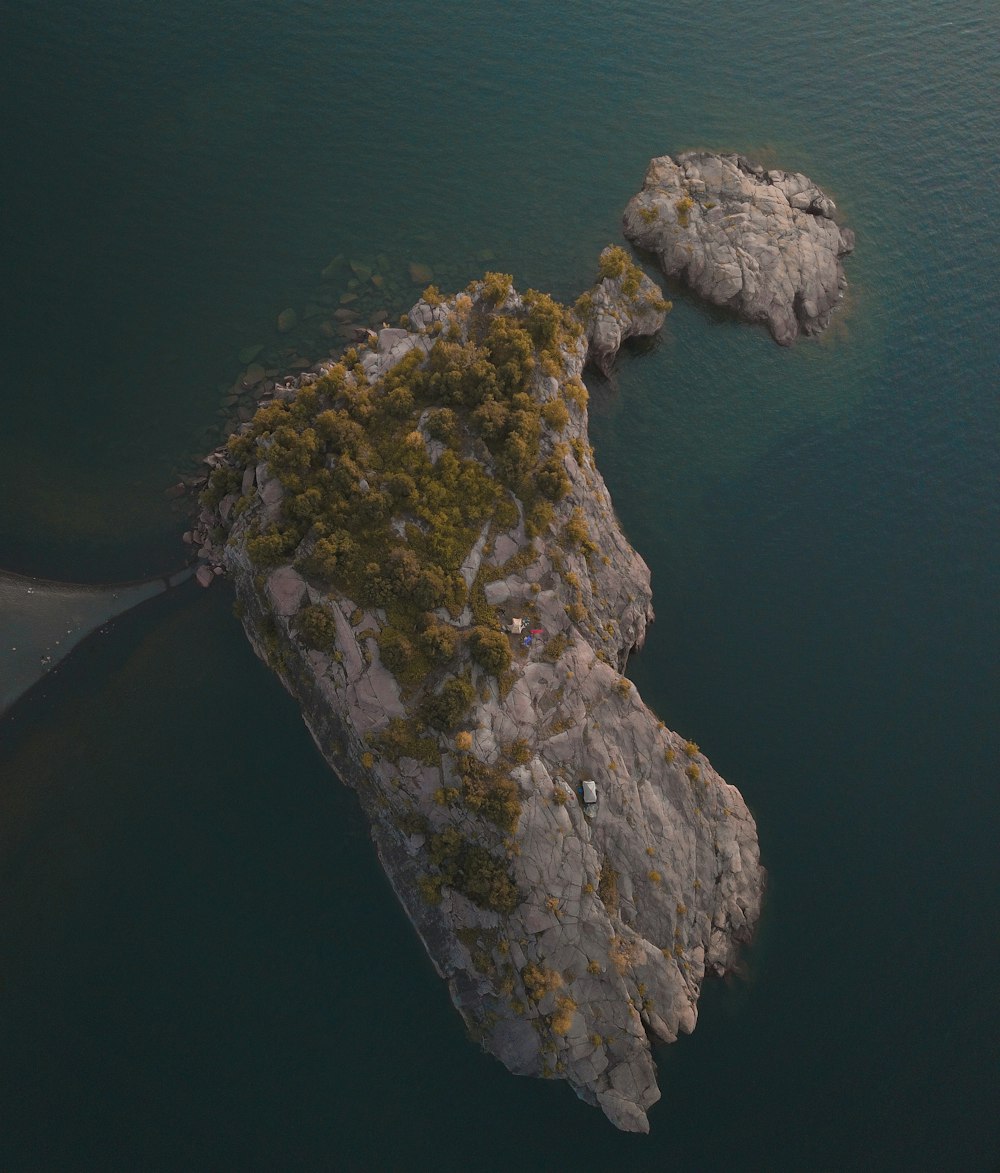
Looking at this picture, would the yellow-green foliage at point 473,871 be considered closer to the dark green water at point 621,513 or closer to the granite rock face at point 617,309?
the dark green water at point 621,513

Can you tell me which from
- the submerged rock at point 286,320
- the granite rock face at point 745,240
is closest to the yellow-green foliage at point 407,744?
the submerged rock at point 286,320

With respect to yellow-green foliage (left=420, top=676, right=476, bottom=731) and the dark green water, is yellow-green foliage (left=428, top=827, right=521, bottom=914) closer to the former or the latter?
the dark green water

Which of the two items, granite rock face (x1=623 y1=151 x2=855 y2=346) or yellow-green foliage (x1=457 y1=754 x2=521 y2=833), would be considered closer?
yellow-green foliage (x1=457 y1=754 x2=521 y2=833)

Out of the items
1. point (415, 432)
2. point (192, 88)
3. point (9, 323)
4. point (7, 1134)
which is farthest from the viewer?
point (192, 88)

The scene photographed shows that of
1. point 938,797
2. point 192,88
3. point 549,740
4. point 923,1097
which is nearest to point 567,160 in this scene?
point 192,88

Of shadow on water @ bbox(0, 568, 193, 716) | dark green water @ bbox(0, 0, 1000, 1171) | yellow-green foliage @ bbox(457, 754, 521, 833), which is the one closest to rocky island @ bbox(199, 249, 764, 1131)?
yellow-green foliage @ bbox(457, 754, 521, 833)

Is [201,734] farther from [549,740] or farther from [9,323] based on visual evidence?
[9,323]
